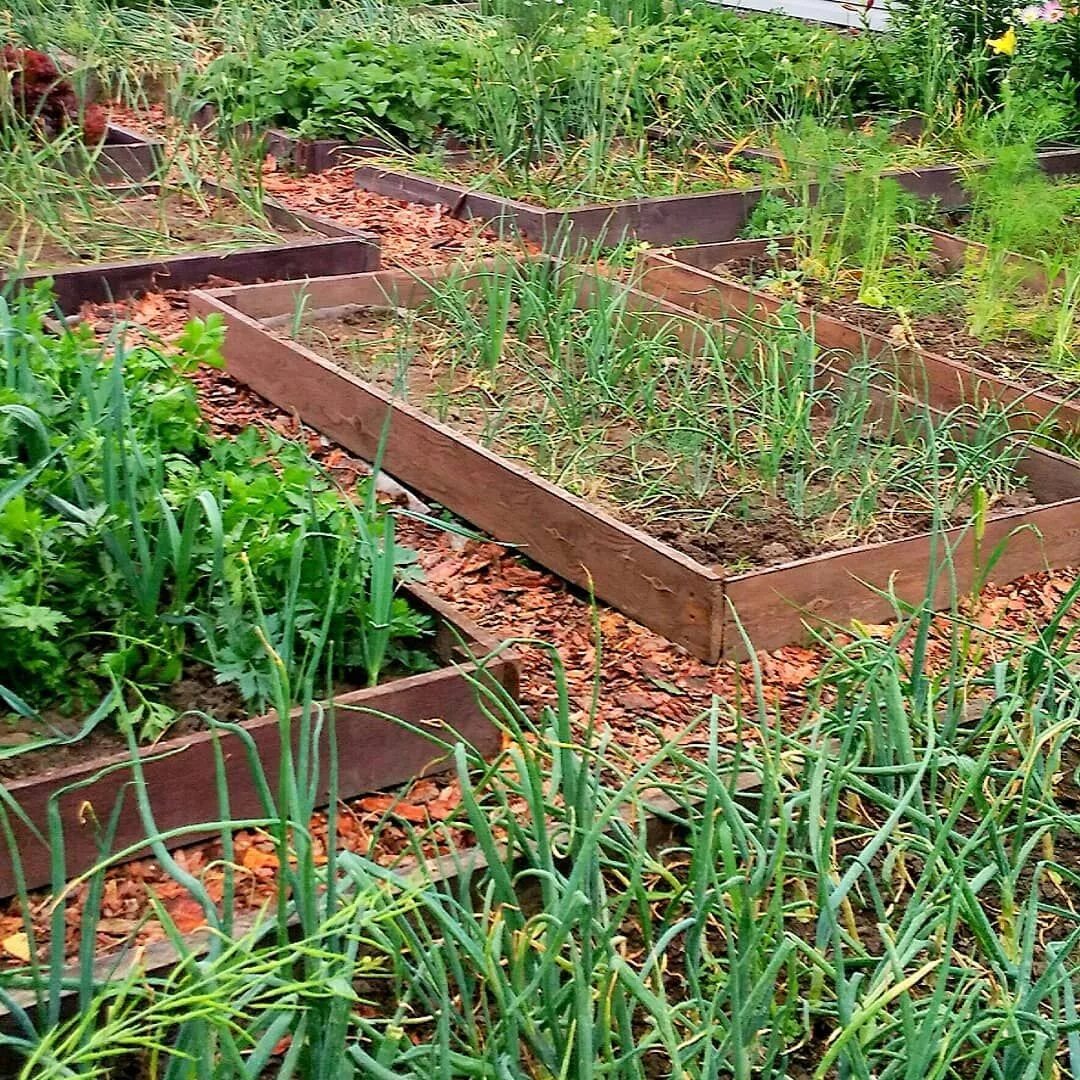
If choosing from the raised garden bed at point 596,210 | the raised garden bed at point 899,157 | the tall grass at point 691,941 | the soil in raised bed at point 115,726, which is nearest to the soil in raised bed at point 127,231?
the raised garden bed at point 596,210

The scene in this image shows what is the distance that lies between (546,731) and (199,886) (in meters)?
0.76

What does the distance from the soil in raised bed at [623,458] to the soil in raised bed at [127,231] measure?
33.5 inches

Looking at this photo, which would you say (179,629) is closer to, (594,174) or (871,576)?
(871,576)

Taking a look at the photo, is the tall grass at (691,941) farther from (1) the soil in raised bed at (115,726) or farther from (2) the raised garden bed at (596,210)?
(2) the raised garden bed at (596,210)

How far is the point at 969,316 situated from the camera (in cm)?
482

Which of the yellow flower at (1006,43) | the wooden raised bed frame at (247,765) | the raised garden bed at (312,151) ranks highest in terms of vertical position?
the yellow flower at (1006,43)

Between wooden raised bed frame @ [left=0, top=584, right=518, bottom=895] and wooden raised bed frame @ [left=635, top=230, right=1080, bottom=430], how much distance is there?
1.48 meters

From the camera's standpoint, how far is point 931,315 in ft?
16.0

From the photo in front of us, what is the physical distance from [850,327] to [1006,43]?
8.90 ft

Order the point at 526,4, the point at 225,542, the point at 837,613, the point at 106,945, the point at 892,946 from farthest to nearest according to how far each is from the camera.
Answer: the point at 526,4 < the point at 837,613 < the point at 225,542 < the point at 106,945 < the point at 892,946

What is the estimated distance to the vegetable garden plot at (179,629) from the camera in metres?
2.36

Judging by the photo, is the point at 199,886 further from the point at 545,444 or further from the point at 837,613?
the point at 545,444

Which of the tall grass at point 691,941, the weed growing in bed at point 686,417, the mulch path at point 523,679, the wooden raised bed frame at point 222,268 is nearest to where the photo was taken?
the tall grass at point 691,941

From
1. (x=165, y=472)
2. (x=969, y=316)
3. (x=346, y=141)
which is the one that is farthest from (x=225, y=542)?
(x=346, y=141)
